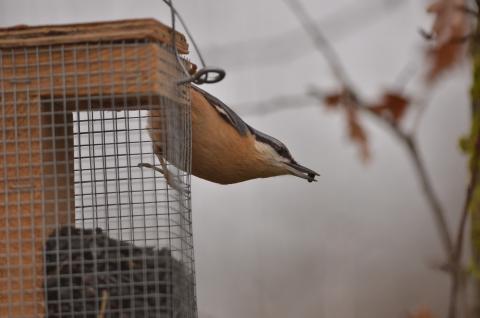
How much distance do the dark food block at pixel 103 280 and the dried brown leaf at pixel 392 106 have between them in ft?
3.73

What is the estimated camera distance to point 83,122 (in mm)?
Result: 3764

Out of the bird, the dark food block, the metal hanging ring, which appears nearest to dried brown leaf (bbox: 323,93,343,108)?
the metal hanging ring

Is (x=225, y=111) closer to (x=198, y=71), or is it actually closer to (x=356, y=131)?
(x=198, y=71)

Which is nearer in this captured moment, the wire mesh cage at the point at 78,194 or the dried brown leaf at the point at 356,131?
the dried brown leaf at the point at 356,131

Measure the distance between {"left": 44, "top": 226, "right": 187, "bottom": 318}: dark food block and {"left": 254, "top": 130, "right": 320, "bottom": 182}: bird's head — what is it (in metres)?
1.10

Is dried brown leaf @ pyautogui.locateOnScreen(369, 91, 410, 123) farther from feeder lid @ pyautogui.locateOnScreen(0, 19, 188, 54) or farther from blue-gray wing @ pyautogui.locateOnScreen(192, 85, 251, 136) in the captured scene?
blue-gray wing @ pyautogui.locateOnScreen(192, 85, 251, 136)

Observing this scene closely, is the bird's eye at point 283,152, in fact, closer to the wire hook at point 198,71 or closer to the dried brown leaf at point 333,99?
the wire hook at point 198,71

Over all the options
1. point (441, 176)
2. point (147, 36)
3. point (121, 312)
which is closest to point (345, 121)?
point (147, 36)

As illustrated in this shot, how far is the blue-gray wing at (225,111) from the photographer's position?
4117mm

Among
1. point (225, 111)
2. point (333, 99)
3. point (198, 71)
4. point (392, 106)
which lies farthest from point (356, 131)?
point (225, 111)

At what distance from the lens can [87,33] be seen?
11.2 ft

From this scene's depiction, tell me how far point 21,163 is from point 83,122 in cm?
39

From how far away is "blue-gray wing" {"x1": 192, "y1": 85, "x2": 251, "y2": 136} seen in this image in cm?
412

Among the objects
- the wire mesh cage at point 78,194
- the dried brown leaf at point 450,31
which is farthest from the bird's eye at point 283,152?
the dried brown leaf at point 450,31
